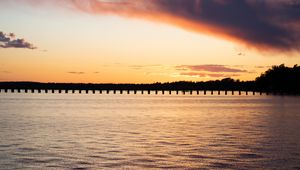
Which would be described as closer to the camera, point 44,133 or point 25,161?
point 25,161

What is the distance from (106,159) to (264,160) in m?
8.75

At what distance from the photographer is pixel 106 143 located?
33.2 meters

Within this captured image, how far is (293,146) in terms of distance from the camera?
31219 mm

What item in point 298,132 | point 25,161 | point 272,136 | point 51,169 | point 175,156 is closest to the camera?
point 51,169

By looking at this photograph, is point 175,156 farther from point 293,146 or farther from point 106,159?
point 293,146

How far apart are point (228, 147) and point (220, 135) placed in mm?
8061

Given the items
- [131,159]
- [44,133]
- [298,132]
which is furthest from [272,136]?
[44,133]

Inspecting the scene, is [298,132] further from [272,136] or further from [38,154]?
[38,154]

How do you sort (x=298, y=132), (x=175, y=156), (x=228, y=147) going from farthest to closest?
(x=298, y=132)
(x=228, y=147)
(x=175, y=156)

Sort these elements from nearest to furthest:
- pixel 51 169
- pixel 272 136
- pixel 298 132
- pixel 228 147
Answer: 1. pixel 51 169
2. pixel 228 147
3. pixel 272 136
4. pixel 298 132

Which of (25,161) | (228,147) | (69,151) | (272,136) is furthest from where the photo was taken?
(272,136)

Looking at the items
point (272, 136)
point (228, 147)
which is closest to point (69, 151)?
point (228, 147)

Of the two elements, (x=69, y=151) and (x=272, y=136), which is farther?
(x=272, y=136)

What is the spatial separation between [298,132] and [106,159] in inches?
844
